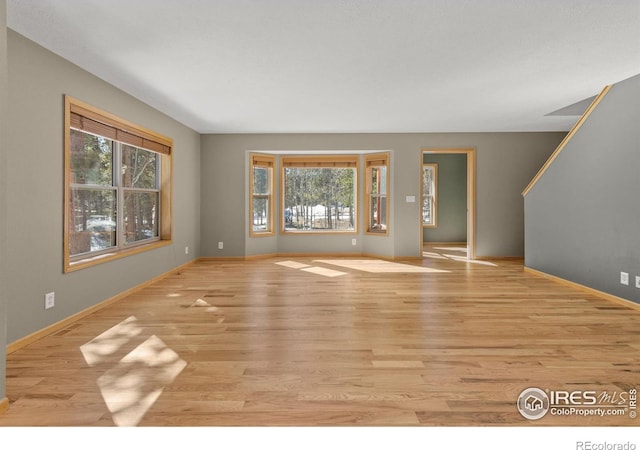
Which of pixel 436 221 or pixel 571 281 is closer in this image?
pixel 571 281

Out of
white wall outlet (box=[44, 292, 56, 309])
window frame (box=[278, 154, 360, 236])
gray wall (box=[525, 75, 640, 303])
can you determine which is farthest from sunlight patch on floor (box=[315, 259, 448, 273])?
white wall outlet (box=[44, 292, 56, 309])

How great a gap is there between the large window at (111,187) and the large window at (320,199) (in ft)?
9.15

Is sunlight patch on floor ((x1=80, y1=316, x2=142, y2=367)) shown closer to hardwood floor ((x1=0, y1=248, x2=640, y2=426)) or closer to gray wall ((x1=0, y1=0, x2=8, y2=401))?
hardwood floor ((x1=0, y1=248, x2=640, y2=426))

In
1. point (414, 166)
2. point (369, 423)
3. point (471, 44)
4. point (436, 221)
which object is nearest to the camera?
point (369, 423)

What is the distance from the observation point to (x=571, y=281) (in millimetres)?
4883

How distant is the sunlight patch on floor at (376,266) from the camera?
6.16 m

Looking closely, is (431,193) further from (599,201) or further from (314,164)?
(599,201)

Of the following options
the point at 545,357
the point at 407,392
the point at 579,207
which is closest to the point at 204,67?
the point at 407,392

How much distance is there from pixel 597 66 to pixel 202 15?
364 cm

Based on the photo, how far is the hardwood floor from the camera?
77.4 inches

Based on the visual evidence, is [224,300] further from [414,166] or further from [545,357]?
[414,166]

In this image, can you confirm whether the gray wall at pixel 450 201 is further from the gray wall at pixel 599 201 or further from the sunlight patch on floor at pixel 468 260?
the gray wall at pixel 599 201

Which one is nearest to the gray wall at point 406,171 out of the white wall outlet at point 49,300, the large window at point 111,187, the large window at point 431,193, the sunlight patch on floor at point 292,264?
the sunlight patch on floor at point 292,264

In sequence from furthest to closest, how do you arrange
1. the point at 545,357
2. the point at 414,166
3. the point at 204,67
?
the point at 414,166 → the point at 204,67 → the point at 545,357
